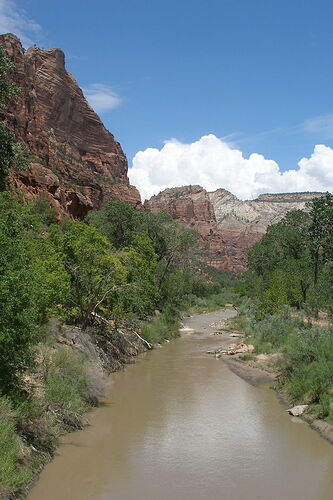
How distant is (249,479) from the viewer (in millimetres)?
11867

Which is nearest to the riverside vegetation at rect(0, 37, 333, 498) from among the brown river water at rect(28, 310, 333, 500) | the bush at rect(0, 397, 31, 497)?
the bush at rect(0, 397, 31, 497)

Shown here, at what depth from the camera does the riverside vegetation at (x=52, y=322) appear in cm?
1098

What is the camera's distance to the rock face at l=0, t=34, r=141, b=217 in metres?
65.6

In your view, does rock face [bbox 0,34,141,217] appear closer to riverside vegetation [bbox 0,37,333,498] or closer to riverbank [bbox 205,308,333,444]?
riverside vegetation [bbox 0,37,333,498]

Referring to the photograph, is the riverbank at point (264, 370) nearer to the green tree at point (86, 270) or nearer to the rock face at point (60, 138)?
the green tree at point (86, 270)

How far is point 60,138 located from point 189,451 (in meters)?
117

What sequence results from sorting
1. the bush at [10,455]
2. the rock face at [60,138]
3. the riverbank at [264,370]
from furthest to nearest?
the rock face at [60,138] → the riverbank at [264,370] → the bush at [10,455]

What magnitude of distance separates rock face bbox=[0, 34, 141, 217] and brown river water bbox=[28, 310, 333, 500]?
131ft

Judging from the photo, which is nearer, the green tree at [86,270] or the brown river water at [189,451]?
the brown river water at [189,451]

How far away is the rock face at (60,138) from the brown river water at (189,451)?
131 feet

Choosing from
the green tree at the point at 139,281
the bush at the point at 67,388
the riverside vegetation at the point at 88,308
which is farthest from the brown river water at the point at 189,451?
the green tree at the point at 139,281

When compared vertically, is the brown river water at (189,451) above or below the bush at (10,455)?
below

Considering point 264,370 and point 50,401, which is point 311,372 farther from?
point 50,401

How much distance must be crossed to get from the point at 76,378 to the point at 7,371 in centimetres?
555
